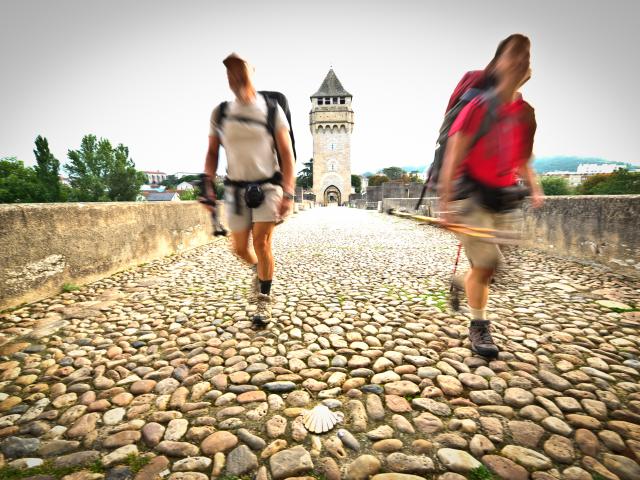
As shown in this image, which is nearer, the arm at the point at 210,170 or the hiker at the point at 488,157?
the hiker at the point at 488,157

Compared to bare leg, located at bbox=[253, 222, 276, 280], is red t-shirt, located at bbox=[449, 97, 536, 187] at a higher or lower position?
higher

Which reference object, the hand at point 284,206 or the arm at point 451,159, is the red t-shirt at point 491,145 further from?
the hand at point 284,206

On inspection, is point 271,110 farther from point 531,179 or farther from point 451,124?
point 531,179

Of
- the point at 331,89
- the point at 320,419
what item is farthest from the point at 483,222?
the point at 331,89

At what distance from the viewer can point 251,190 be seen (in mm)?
2422

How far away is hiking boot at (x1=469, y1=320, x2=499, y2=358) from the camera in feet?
6.63

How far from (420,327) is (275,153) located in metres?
1.95

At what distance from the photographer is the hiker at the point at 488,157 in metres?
1.81

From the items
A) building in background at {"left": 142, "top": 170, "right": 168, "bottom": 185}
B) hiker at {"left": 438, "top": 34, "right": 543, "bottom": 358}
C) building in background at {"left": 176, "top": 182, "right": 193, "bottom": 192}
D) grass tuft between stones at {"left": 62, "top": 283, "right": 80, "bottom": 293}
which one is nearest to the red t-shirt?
hiker at {"left": 438, "top": 34, "right": 543, "bottom": 358}

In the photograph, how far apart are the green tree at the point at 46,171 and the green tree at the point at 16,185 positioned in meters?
1.27

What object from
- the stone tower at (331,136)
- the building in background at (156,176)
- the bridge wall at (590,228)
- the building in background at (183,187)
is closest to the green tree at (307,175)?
the stone tower at (331,136)

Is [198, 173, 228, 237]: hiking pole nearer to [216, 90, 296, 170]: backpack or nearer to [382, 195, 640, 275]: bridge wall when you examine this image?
[216, 90, 296, 170]: backpack

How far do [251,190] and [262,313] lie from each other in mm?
1067

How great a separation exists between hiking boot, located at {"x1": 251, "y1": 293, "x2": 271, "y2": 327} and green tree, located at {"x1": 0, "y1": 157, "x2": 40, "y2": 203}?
55.2 m
